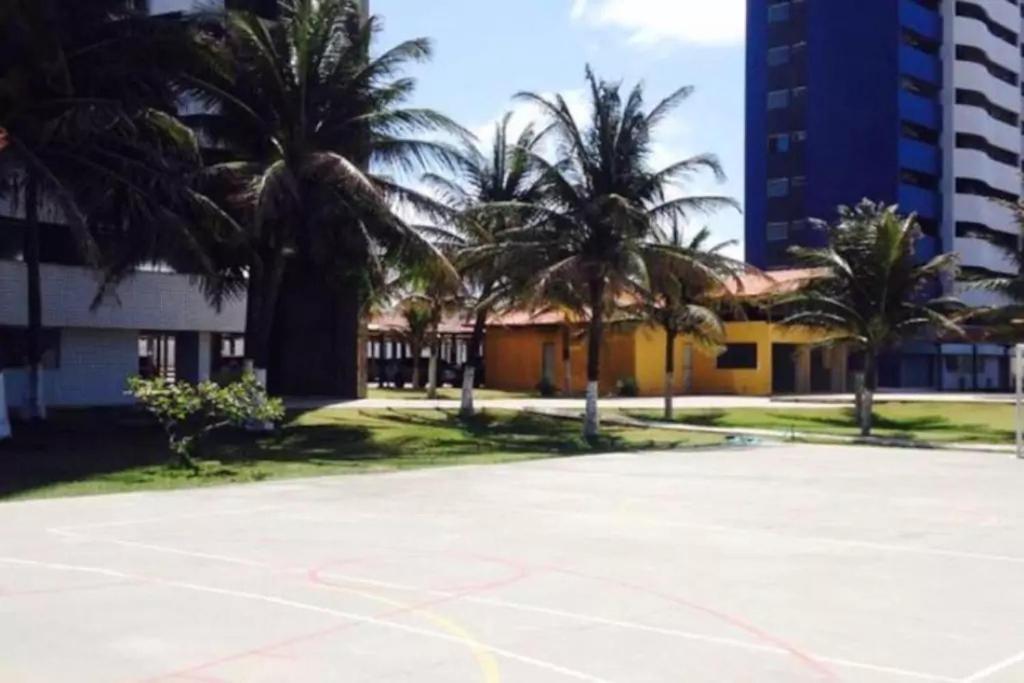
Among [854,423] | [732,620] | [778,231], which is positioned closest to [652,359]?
[854,423]

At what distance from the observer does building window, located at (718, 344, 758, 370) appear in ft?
174

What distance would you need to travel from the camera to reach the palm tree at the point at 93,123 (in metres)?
22.8

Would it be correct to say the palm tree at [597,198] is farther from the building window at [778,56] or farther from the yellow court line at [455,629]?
the building window at [778,56]

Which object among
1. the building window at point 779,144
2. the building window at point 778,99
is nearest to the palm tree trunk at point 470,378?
the building window at point 779,144

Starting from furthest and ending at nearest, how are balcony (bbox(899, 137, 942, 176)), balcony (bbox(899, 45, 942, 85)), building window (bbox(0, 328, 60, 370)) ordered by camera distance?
balcony (bbox(899, 45, 942, 85))
balcony (bbox(899, 137, 942, 176))
building window (bbox(0, 328, 60, 370))

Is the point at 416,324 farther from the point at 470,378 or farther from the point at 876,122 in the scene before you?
the point at 876,122

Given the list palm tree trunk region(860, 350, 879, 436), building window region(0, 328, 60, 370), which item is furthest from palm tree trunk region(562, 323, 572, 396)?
building window region(0, 328, 60, 370)

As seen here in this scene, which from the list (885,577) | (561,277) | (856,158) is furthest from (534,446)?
(856,158)

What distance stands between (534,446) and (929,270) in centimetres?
1385

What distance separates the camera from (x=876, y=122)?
68062mm

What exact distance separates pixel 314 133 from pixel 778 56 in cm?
4911

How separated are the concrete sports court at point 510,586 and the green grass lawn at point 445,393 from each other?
2781 cm

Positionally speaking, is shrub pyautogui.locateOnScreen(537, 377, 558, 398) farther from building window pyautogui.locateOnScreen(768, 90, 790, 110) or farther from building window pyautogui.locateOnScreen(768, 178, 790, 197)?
building window pyautogui.locateOnScreen(768, 90, 790, 110)

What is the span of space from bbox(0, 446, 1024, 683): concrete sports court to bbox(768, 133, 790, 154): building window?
55066mm
